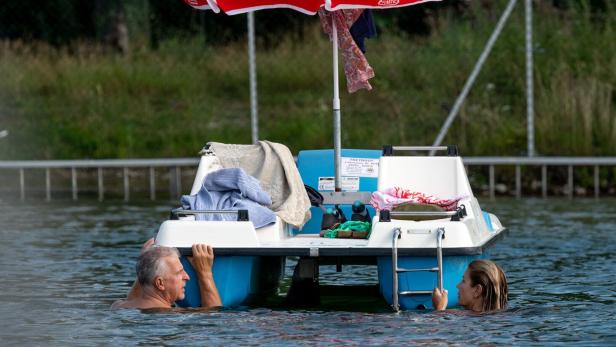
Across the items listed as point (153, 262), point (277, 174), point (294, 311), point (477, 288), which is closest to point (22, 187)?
point (277, 174)

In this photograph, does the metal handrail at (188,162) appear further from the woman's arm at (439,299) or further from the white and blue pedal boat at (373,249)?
the woman's arm at (439,299)

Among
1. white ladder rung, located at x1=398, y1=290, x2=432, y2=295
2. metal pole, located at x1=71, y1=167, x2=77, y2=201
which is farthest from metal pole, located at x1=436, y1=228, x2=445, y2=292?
metal pole, located at x1=71, y1=167, x2=77, y2=201

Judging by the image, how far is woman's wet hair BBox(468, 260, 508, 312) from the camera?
385 inches

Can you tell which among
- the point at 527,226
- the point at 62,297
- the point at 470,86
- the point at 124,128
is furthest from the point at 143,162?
the point at 62,297

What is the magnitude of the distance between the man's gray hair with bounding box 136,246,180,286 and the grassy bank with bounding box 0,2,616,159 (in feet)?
33.1

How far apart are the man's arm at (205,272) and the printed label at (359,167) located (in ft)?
8.21

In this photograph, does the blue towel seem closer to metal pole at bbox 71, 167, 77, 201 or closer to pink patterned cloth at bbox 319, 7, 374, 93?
pink patterned cloth at bbox 319, 7, 374, 93

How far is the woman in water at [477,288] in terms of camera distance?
978 cm

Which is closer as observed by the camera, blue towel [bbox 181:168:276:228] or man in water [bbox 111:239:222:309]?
man in water [bbox 111:239:222:309]

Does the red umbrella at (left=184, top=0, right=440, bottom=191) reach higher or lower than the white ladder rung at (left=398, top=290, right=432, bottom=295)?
higher

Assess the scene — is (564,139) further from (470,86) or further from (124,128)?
(124,128)

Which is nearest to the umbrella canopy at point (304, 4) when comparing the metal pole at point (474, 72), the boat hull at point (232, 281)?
the boat hull at point (232, 281)

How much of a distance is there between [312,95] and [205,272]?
12258 millimetres

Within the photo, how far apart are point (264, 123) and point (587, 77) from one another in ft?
14.6
